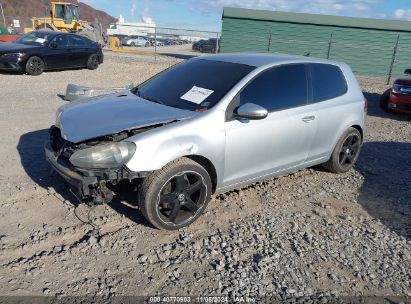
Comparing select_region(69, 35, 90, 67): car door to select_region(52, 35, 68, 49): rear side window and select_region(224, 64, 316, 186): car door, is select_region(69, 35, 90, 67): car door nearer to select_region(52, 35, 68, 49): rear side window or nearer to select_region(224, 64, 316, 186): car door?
select_region(52, 35, 68, 49): rear side window

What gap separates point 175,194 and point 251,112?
107 centimetres

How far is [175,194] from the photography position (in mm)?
3484

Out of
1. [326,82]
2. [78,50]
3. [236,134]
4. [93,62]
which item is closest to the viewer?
[236,134]

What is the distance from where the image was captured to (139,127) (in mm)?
3328

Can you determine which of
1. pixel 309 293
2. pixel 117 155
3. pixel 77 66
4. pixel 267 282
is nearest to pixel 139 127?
pixel 117 155

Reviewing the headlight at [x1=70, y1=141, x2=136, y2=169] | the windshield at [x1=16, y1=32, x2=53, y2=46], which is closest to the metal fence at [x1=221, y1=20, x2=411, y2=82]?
the windshield at [x1=16, y1=32, x2=53, y2=46]

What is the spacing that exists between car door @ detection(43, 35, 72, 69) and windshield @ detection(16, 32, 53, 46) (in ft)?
0.74

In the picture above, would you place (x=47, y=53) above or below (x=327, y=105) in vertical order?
below

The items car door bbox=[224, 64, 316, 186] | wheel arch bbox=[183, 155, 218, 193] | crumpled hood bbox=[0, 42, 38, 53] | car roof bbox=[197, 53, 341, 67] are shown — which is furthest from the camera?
crumpled hood bbox=[0, 42, 38, 53]

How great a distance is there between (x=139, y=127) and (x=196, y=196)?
0.90 m

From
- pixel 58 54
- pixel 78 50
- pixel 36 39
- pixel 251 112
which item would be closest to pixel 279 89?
pixel 251 112

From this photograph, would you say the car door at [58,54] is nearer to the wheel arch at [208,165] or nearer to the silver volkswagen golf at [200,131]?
the silver volkswagen golf at [200,131]

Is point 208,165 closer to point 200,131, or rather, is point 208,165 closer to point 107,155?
point 200,131

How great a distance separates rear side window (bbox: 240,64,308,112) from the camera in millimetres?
3924
